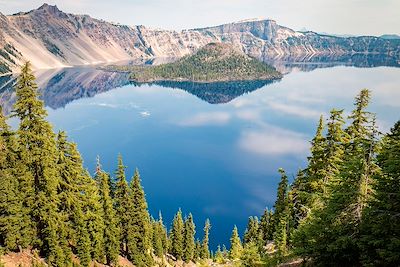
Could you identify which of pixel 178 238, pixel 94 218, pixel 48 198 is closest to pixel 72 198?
pixel 48 198

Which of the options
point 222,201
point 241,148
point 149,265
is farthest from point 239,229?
point 241,148

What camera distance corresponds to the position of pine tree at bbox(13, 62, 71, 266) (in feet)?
121

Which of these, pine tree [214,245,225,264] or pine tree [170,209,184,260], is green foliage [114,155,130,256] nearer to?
pine tree [214,245,225,264]

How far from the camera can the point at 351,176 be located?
22875mm

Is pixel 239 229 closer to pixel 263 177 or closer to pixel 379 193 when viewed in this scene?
pixel 263 177

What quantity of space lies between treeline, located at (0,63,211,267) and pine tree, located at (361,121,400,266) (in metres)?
32.6

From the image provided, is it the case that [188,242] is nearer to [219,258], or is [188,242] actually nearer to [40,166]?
[219,258]

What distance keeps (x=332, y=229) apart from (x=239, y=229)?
89302 mm

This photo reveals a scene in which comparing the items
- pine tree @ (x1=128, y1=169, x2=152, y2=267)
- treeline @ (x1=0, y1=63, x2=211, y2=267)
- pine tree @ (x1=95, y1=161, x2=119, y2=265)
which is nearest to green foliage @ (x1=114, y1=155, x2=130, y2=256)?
treeline @ (x1=0, y1=63, x2=211, y2=267)

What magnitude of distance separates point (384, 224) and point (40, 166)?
3487 cm

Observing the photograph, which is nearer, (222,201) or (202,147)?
(222,201)

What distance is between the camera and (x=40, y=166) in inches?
1556

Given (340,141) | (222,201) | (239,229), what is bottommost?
(239,229)

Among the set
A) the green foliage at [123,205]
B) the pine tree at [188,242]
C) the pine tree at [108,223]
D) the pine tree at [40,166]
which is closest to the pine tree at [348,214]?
the pine tree at [40,166]
